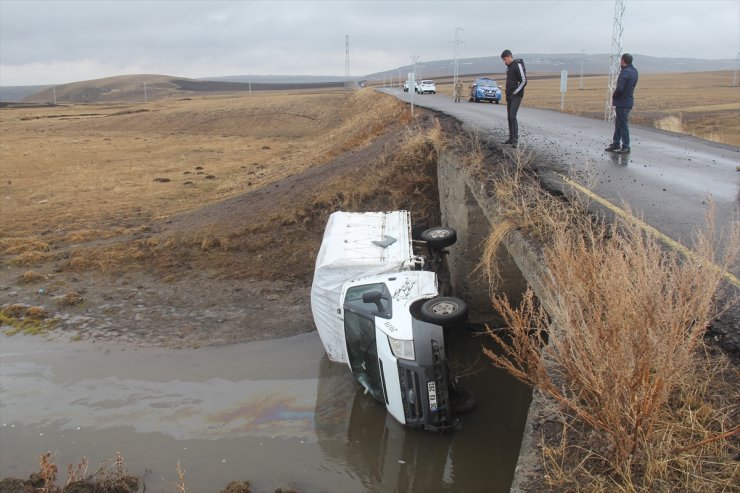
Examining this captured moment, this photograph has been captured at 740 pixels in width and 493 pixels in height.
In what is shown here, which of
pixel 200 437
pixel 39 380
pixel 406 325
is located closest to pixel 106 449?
pixel 200 437

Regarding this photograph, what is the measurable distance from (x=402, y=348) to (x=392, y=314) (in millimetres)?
566

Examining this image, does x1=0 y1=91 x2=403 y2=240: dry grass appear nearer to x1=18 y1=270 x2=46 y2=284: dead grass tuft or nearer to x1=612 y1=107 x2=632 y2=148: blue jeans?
x1=18 y1=270 x2=46 y2=284: dead grass tuft

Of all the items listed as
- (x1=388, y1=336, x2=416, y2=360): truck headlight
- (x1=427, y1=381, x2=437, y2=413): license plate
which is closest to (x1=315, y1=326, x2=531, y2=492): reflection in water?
(x1=427, y1=381, x2=437, y2=413): license plate

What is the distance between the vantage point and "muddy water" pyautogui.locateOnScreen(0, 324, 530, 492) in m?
7.18

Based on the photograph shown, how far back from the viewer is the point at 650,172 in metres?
10.1

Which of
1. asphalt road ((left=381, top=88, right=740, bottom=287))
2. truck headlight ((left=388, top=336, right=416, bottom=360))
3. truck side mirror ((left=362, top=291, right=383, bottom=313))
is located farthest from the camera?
truck side mirror ((left=362, top=291, right=383, bottom=313))

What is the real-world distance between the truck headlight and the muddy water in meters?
1.34

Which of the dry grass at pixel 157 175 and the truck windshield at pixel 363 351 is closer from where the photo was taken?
the truck windshield at pixel 363 351

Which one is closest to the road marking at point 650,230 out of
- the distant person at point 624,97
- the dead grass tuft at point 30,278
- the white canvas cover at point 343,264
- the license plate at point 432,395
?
the white canvas cover at point 343,264

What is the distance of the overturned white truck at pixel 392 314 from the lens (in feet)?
23.3

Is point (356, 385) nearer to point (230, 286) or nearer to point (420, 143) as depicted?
point (230, 286)

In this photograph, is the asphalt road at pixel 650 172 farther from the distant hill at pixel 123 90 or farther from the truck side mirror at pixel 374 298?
the distant hill at pixel 123 90

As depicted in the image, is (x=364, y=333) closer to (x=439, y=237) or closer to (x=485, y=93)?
(x=439, y=237)

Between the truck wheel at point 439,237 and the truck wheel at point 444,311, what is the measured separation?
8.67 ft
